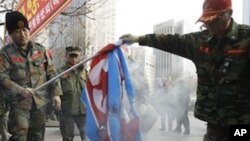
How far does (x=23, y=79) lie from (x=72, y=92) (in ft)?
6.71

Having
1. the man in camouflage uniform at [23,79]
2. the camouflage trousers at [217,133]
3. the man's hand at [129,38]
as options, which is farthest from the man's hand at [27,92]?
the camouflage trousers at [217,133]

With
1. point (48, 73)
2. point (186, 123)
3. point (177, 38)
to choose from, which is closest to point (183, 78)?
point (186, 123)

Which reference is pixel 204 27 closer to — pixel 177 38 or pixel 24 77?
pixel 177 38

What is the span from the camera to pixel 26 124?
15.7 feet

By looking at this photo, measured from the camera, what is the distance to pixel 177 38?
3699 mm

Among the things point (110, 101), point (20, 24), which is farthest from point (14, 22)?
point (110, 101)

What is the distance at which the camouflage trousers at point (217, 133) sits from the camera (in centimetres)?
342

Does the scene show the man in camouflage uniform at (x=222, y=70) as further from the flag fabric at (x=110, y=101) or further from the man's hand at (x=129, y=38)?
the flag fabric at (x=110, y=101)

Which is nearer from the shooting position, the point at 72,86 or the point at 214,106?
the point at 214,106

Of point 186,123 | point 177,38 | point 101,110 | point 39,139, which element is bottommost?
point 186,123

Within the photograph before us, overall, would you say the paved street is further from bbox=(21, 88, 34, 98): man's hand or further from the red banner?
bbox=(21, 88, 34, 98): man's hand

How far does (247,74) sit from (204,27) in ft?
1.59

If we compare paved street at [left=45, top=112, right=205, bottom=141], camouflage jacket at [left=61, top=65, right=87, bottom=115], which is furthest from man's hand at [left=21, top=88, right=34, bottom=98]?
paved street at [left=45, top=112, right=205, bottom=141]

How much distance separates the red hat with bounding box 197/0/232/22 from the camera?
331 centimetres
